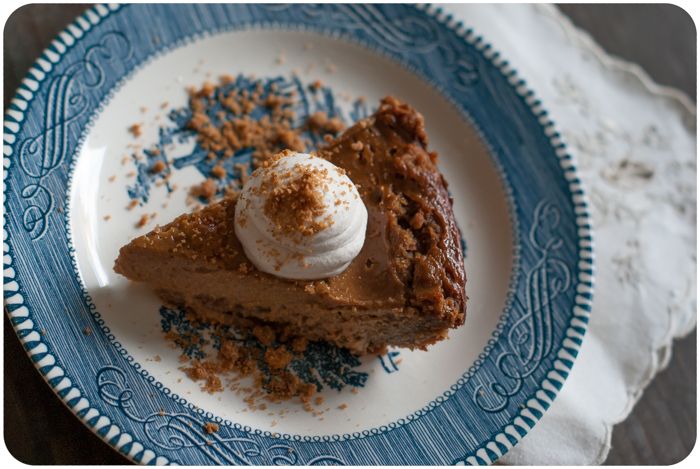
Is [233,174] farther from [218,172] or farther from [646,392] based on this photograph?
[646,392]

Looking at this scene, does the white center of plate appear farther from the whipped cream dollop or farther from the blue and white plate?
the whipped cream dollop

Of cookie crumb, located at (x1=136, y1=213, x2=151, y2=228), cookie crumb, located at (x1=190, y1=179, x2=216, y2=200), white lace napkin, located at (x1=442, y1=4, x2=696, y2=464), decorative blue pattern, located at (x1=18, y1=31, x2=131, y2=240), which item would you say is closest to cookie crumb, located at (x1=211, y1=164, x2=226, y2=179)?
cookie crumb, located at (x1=190, y1=179, x2=216, y2=200)

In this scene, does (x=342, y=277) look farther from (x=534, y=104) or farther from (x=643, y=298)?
(x=643, y=298)

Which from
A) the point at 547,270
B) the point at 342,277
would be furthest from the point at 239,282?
the point at 547,270

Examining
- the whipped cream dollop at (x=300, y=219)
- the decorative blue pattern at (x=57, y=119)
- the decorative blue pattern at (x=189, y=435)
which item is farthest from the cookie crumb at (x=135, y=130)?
the decorative blue pattern at (x=189, y=435)

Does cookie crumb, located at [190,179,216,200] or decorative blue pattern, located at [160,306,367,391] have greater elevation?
cookie crumb, located at [190,179,216,200]

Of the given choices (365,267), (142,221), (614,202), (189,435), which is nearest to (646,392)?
(614,202)
